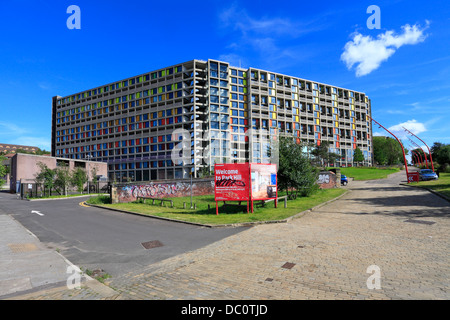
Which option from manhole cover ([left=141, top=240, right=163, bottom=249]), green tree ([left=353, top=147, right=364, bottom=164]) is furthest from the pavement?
green tree ([left=353, top=147, right=364, bottom=164])

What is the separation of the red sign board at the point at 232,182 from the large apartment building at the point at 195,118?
46.6 m

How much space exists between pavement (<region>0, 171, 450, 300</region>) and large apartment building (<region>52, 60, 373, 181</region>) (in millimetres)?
53021

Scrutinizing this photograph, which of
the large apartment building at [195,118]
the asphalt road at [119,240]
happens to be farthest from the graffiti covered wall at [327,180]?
the large apartment building at [195,118]

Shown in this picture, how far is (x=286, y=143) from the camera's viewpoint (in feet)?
67.8

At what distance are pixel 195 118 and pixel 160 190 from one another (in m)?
42.5

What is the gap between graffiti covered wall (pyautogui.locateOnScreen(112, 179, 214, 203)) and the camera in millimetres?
23578

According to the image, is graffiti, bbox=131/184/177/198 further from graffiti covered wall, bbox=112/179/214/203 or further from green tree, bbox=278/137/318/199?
green tree, bbox=278/137/318/199

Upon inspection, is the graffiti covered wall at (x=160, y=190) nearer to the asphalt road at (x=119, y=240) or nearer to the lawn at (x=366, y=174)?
the asphalt road at (x=119, y=240)

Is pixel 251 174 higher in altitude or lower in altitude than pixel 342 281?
higher

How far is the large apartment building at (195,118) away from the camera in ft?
221

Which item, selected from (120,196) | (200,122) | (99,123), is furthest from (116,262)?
(99,123)

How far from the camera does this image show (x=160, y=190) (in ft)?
86.0

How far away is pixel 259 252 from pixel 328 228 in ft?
14.5
